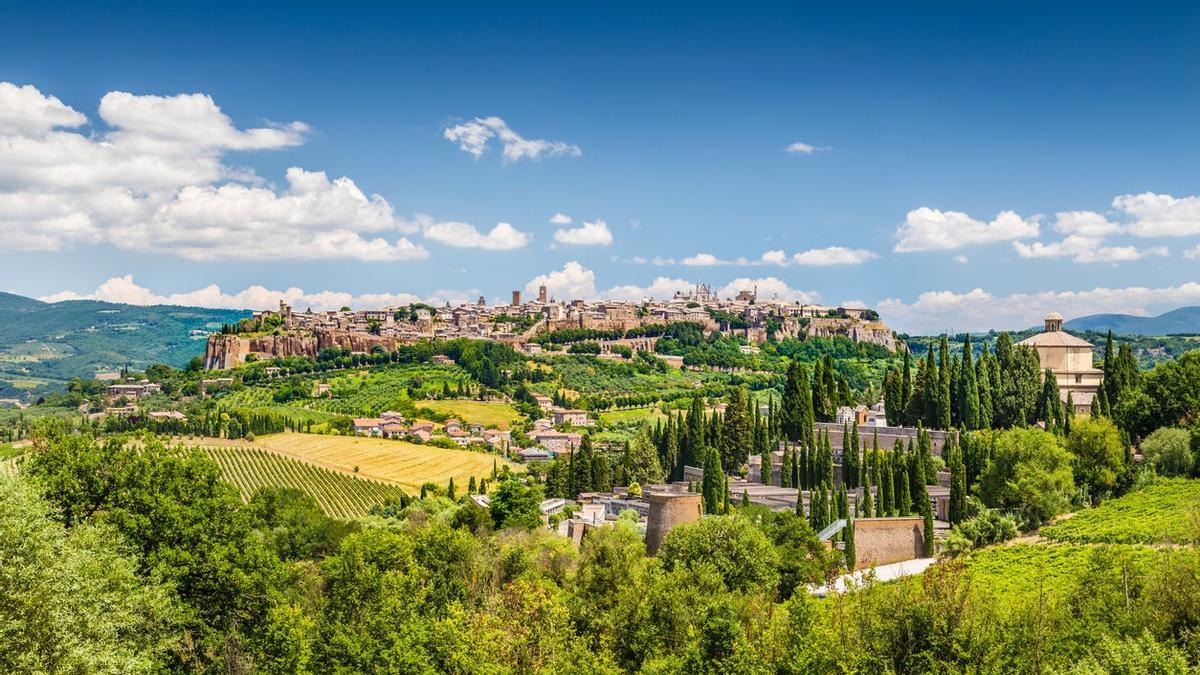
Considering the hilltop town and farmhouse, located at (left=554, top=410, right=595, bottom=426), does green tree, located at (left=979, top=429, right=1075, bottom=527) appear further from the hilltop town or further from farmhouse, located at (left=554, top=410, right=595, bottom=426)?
the hilltop town

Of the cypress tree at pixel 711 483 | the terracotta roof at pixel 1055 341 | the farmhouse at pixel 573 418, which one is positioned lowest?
the farmhouse at pixel 573 418

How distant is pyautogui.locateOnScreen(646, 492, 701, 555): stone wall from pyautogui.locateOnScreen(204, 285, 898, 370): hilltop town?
98.2m

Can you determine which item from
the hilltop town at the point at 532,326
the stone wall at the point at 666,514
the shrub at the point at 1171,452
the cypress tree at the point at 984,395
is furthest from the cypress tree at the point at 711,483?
the hilltop town at the point at 532,326

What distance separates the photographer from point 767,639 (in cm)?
2038

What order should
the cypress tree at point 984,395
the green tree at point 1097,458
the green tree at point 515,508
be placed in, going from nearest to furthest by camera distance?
the green tree at point 1097,458
the green tree at point 515,508
the cypress tree at point 984,395

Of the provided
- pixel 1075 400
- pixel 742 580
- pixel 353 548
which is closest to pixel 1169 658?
pixel 742 580

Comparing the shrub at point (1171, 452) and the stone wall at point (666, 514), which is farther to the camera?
the shrub at point (1171, 452)

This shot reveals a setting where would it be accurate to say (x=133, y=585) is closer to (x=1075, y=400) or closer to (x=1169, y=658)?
(x=1169, y=658)

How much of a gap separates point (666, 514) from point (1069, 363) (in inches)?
1270

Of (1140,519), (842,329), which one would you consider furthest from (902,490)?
(842,329)

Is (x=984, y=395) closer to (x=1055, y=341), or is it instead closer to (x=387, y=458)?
(x=1055, y=341)

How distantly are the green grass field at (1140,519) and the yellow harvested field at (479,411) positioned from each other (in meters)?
65.6

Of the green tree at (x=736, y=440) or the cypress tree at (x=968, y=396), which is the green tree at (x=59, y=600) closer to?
the green tree at (x=736, y=440)

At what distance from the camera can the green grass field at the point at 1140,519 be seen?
1155 inches
